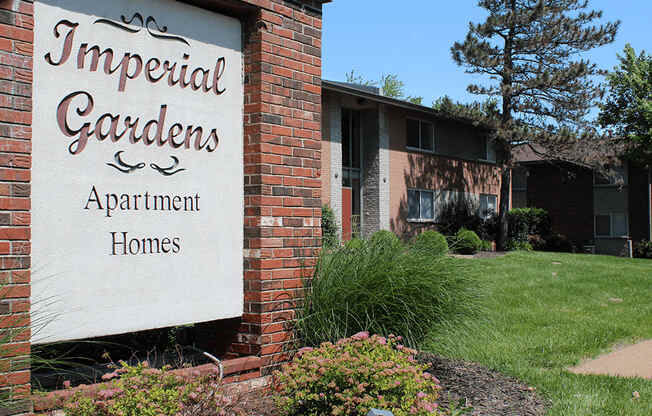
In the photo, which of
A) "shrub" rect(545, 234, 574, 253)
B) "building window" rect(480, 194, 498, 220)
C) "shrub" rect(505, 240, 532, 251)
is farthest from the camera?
"shrub" rect(545, 234, 574, 253)

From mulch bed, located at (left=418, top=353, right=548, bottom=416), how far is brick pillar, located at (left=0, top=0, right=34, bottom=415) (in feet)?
9.08

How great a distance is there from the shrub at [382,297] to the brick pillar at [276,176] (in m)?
0.22

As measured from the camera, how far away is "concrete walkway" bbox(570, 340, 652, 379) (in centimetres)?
663

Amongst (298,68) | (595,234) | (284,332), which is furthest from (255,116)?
(595,234)

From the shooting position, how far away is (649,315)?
1033 centimetres

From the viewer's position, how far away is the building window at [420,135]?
88.0 feet

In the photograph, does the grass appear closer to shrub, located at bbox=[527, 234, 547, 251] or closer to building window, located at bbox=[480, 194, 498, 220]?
building window, located at bbox=[480, 194, 498, 220]

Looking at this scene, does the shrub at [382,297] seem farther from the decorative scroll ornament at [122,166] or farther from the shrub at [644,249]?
the shrub at [644,249]

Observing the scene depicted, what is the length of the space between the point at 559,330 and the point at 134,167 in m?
6.68

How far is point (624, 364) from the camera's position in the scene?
7.06 metres

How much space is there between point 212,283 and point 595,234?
35.4m

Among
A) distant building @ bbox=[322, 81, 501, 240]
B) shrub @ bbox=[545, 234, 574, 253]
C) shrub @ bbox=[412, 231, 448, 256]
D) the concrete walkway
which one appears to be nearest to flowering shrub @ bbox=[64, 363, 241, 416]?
shrub @ bbox=[412, 231, 448, 256]

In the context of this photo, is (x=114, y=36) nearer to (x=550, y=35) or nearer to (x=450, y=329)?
(x=450, y=329)

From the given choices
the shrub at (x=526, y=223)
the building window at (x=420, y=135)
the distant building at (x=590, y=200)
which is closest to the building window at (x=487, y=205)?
the shrub at (x=526, y=223)
